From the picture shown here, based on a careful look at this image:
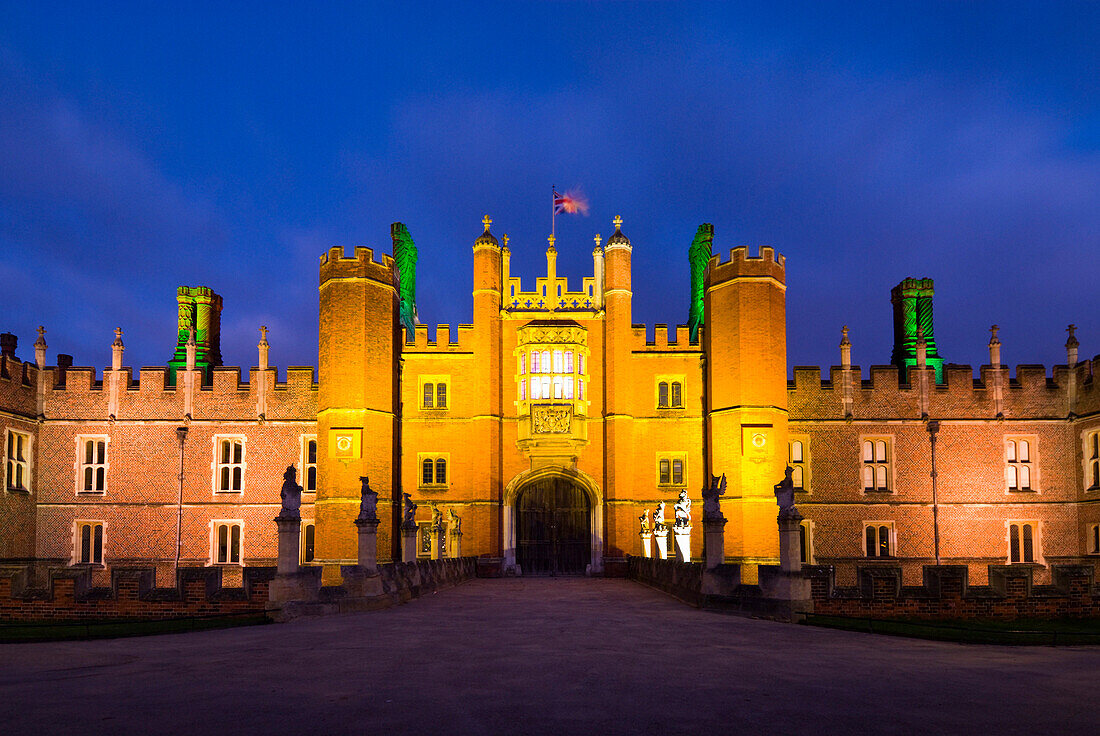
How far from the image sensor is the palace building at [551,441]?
32656 millimetres

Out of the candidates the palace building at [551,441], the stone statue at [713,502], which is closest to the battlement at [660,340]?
the palace building at [551,441]

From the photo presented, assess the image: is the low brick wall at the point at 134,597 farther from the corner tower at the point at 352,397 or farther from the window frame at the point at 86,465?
the window frame at the point at 86,465

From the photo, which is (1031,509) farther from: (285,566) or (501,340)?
(285,566)

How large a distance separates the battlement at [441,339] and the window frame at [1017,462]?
824 inches

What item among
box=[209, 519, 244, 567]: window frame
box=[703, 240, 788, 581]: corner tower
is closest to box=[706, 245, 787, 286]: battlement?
box=[703, 240, 788, 581]: corner tower

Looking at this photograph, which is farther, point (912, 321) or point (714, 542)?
point (912, 321)

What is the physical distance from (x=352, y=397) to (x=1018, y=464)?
2494 cm

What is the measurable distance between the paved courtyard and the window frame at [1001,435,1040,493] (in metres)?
23.5

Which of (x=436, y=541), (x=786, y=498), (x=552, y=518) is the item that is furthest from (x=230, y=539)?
(x=786, y=498)

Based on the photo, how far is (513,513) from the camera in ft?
118

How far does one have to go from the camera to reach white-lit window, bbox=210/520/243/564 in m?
33.8

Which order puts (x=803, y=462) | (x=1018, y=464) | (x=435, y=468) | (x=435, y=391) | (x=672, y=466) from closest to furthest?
1. (x=1018, y=464)
2. (x=803, y=462)
3. (x=672, y=466)
4. (x=435, y=468)
5. (x=435, y=391)

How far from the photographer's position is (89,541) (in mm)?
33719

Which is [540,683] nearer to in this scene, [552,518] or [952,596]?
[952,596]
